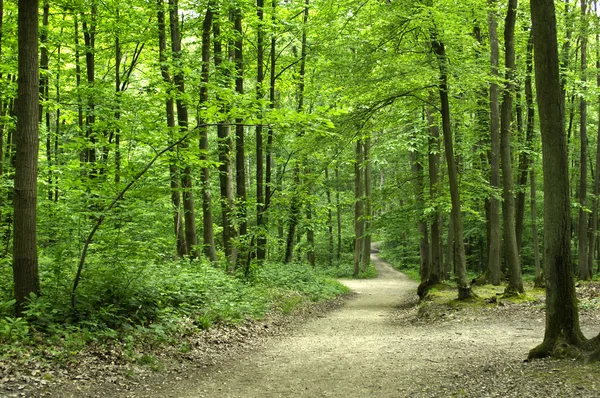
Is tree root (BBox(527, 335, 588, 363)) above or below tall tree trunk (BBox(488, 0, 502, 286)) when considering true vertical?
below

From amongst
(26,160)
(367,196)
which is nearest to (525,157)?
(367,196)

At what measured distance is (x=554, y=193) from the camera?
5.73 m

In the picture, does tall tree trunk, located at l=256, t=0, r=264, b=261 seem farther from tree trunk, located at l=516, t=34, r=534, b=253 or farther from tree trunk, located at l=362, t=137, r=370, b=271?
tree trunk, located at l=516, t=34, r=534, b=253

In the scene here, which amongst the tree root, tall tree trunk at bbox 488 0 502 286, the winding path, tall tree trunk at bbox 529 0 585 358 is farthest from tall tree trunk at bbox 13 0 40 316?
tall tree trunk at bbox 488 0 502 286

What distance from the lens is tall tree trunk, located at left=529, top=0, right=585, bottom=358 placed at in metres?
5.69

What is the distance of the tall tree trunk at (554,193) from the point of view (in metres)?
5.69

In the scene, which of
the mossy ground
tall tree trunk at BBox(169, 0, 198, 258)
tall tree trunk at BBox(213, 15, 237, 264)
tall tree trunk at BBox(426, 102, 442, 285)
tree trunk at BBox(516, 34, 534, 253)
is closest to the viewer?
tall tree trunk at BBox(169, 0, 198, 258)

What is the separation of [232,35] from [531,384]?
11973 mm

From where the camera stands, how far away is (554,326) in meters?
5.80

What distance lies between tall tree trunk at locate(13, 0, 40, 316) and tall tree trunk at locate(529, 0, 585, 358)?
23.1 feet

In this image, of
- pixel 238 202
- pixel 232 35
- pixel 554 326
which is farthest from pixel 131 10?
pixel 554 326

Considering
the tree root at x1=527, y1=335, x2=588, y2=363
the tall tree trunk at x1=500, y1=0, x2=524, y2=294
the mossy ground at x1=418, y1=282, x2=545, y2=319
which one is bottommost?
the mossy ground at x1=418, y1=282, x2=545, y2=319

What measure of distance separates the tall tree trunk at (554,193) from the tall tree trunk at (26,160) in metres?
7.03

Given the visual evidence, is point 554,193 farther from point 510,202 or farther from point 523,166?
point 523,166
